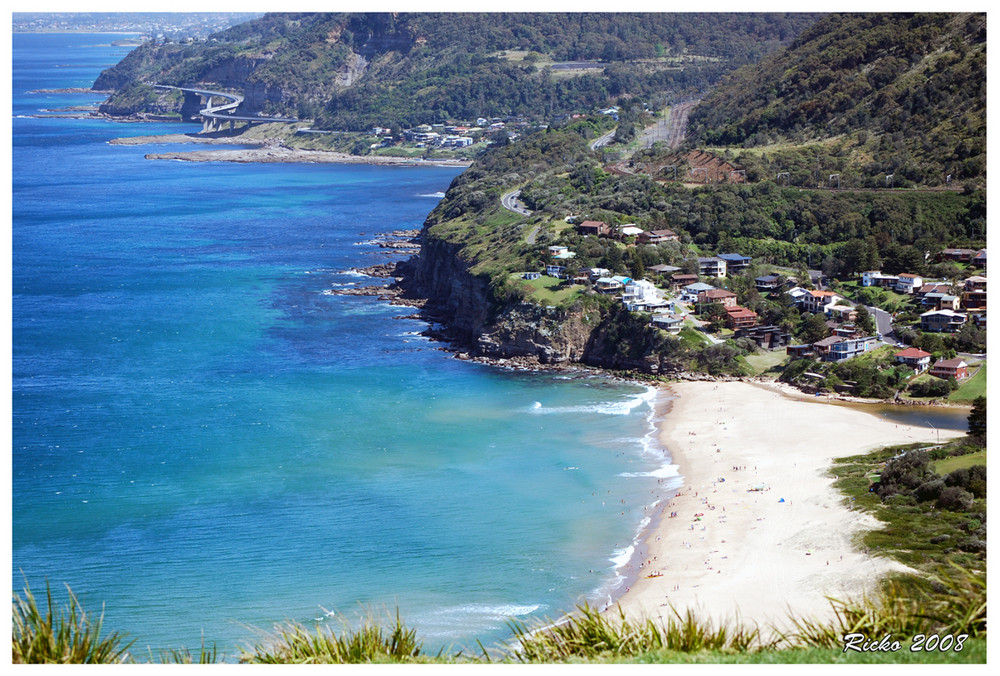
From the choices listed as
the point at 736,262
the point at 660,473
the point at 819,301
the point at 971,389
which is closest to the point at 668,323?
the point at 819,301

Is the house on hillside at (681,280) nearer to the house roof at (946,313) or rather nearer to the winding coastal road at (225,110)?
the house roof at (946,313)

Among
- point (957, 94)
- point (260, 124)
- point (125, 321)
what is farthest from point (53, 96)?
point (957, 94)

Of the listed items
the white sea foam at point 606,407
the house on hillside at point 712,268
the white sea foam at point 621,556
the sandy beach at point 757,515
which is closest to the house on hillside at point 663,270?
the house on hillside at point 712,268

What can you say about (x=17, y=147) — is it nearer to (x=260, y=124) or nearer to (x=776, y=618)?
(x=260, y=124)

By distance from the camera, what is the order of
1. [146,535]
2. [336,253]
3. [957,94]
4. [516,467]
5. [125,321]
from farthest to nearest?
[336,253], [957,94], [125,321], [516,467], [146,535]

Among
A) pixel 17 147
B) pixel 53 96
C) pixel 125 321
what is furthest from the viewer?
pixel 53 96

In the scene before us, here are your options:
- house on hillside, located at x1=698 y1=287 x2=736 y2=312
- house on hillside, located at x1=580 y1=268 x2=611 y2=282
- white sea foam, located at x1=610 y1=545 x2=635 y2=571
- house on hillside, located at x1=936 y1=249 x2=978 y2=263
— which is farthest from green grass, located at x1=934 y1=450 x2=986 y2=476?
house on hillside, located at x1=580 y1=268 x2=611 y2=282
